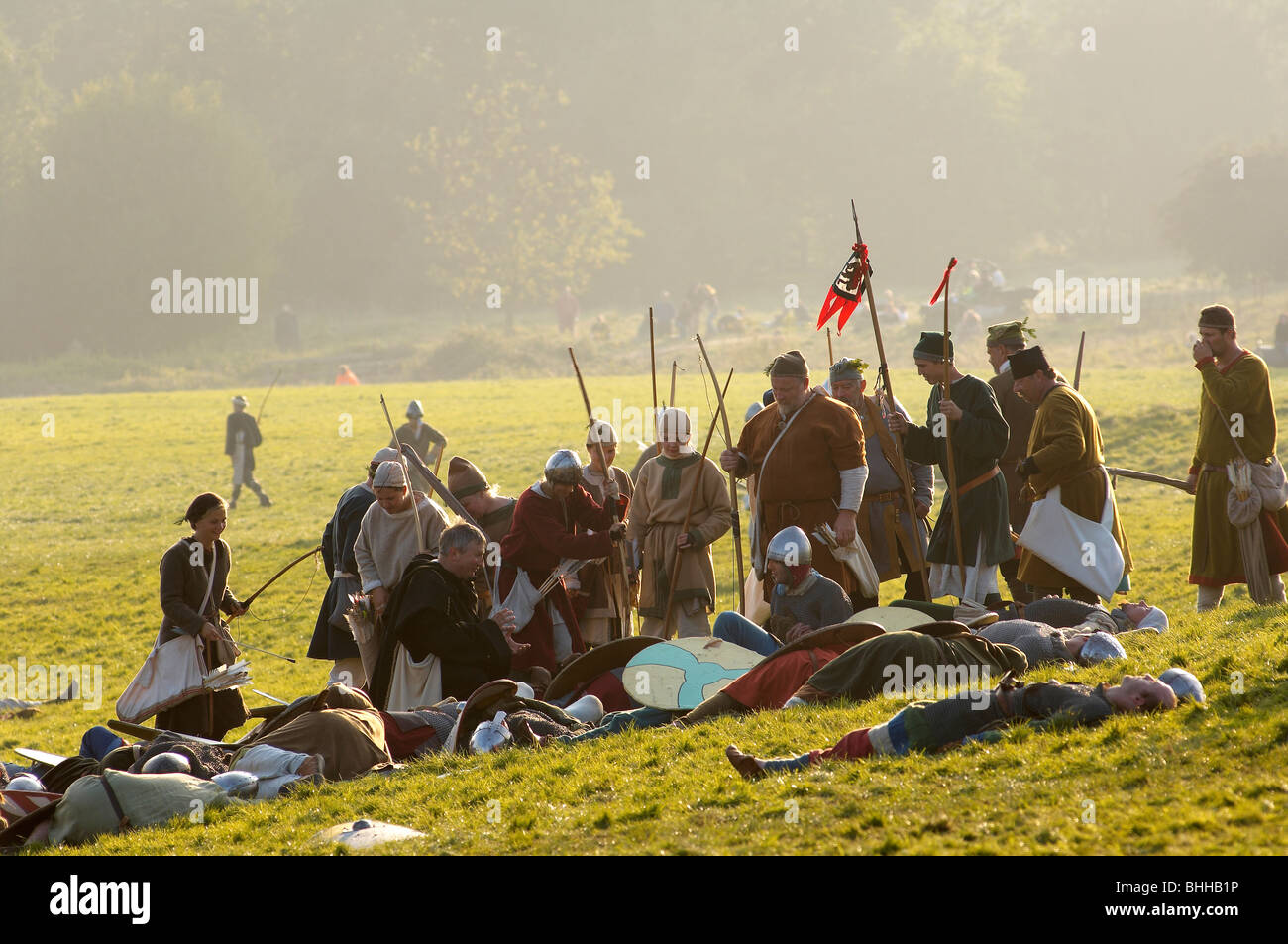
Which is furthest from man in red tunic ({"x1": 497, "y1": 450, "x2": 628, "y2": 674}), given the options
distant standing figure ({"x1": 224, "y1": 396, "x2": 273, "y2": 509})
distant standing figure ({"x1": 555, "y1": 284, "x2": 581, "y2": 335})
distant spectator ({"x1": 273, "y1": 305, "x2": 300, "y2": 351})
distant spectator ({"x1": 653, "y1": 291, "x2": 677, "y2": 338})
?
distant spectator ({"x1": 273, "y1": 305, "x2": 300, "y2": 351})

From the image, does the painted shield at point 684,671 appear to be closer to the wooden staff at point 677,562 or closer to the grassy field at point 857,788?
the grassy field at point 857,788

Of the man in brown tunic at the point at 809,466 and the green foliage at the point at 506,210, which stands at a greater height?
the green foliage at the point at 506,210

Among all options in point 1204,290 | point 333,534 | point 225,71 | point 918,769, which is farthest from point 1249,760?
point 225,71

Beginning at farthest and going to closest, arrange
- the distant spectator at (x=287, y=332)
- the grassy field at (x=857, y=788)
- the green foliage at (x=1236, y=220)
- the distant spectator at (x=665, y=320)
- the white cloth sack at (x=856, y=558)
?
the distant spectator at (x=287, y=332) < the green foliage at (x=1236, y=220) < the distant spectator at (x=665, y=320) < the white cloth sack at (x=856, y=558) < the grassy field at (x=857, y=788)

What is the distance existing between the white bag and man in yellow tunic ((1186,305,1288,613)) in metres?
0.82

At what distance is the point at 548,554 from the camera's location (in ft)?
31.2

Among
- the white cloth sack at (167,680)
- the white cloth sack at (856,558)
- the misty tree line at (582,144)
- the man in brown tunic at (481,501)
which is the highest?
the misty tree line at (582,144)

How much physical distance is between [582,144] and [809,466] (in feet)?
206

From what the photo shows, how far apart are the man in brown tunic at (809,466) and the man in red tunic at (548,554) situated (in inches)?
39.6

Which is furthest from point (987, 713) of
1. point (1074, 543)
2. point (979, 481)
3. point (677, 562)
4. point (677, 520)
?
point (677, 520)

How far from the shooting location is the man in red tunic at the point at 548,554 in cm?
946

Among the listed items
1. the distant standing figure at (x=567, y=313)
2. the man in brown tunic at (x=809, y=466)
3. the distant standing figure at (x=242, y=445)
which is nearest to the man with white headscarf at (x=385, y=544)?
the man in brown tunic at (x=809, y=466)

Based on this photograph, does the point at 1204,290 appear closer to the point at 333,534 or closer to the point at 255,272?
the point at 255,272

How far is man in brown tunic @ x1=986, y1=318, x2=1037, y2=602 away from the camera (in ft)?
32.6
